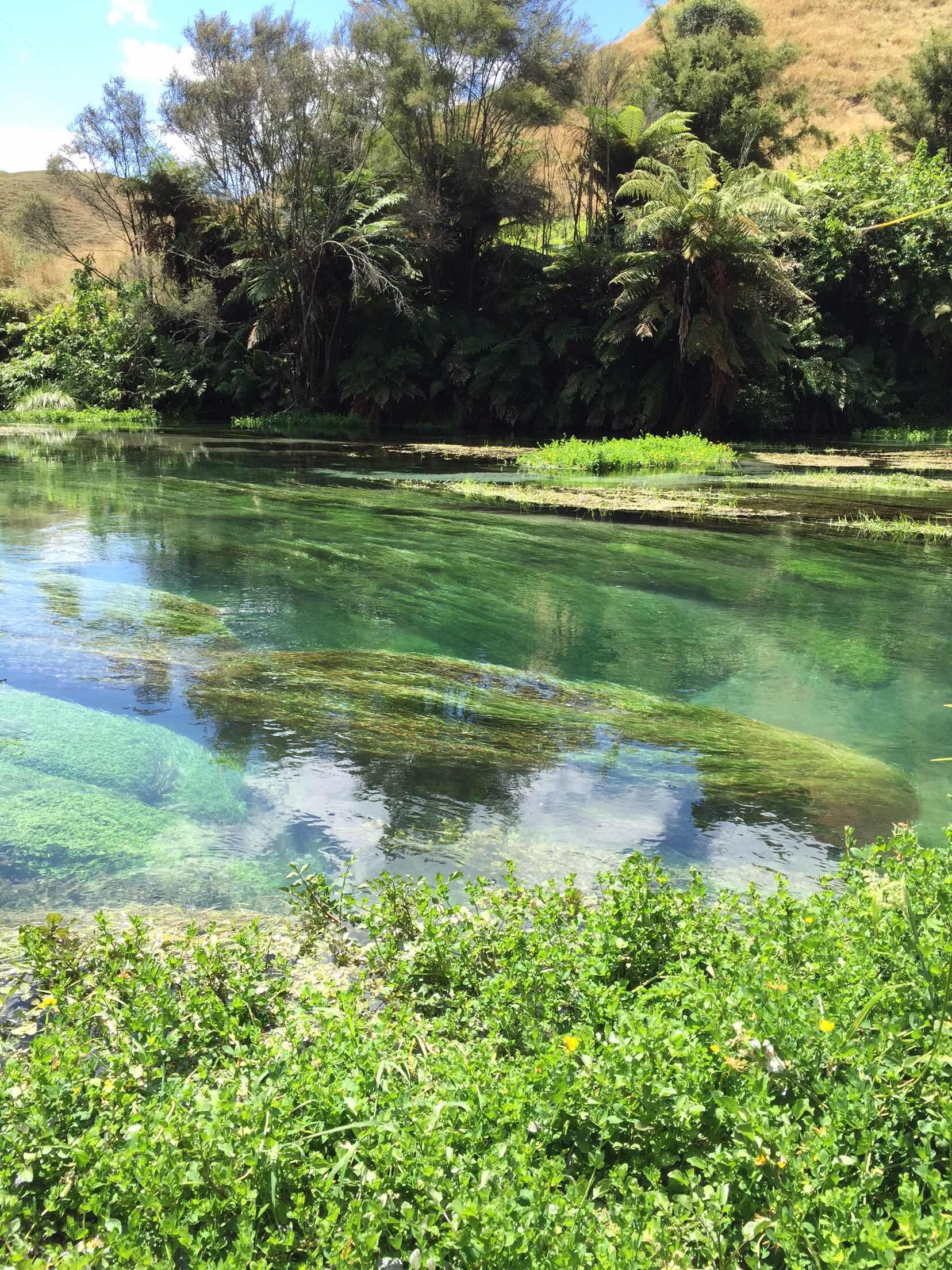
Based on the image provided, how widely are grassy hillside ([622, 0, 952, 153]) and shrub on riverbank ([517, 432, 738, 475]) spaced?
57.5m

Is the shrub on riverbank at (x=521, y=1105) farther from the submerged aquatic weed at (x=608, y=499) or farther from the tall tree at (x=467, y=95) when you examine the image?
the tall tree at (x=467, y=95)

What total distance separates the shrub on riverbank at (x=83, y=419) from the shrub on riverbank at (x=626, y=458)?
37.3 feet

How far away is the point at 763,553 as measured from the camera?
8.77 metres

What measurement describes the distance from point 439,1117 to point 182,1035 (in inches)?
30.3

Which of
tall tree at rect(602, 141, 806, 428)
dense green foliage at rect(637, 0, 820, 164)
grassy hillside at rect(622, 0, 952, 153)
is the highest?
grassy hillside at rect(622, 0, 952, 153)

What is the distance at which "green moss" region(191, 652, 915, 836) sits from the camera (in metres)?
3.85

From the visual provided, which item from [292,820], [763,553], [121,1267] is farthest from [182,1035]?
[763,553]

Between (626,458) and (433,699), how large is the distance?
1119 cm

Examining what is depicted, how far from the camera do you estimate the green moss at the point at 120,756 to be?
3697 mm

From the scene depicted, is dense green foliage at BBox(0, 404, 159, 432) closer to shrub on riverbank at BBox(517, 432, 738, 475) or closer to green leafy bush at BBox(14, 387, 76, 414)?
green leafy bush at BBox(14, 387, 76, 414)

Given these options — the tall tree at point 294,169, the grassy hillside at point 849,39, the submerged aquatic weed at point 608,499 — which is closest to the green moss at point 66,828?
the submerged aquatic weed at point 608,499

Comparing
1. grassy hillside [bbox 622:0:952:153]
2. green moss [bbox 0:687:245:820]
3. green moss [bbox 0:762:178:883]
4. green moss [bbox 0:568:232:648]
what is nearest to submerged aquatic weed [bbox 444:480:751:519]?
green moss [bbox 0:568:232:648]

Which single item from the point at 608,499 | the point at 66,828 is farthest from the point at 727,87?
the point at 66,828

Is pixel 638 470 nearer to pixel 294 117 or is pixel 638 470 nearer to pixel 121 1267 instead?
pixel 294 117
